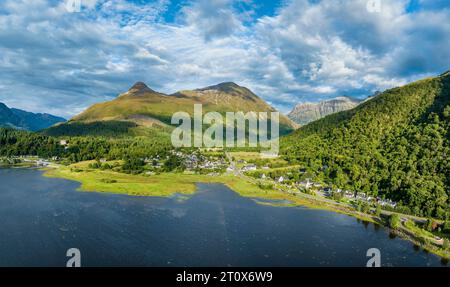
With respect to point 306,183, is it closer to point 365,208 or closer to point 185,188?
point 365,208

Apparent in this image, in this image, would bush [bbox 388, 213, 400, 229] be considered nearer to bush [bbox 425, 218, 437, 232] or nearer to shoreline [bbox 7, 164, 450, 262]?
shoreline [bbox 7, 164, 450, 262]

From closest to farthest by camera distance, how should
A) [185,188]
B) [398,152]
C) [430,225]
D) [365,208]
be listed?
[430,225] < [365,208] < [185,188] < [398,152]

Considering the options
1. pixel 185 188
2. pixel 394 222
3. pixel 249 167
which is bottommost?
pixel 394 222

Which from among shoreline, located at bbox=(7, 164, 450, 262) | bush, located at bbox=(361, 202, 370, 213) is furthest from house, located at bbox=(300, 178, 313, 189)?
bush, located at bbox=(361, 202, 370, 213)

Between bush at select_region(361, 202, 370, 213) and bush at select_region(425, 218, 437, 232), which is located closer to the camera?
bush at select_region(425, 218, 437, 232)

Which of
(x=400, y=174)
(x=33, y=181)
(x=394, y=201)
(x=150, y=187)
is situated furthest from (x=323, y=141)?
(x=33, y=181)

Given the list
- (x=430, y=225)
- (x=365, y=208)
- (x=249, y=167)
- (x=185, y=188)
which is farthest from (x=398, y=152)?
(x=185, y=188)

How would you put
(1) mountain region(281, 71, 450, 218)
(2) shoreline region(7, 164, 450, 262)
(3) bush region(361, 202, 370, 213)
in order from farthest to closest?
(1) mountain region(281, 71, 450, 218)
(3) bush region(361, 202, 370, 213)
(2) shoreline region(7, 164, 450, 262)
